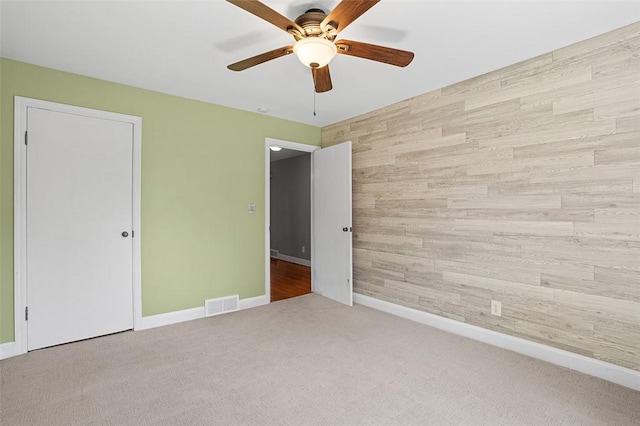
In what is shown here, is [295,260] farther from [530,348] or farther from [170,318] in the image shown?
[530,348]

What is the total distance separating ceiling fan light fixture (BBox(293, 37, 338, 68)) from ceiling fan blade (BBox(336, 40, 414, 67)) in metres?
0.07

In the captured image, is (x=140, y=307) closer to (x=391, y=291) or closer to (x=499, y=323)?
(x=391, y=291)

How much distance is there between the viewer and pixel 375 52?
1972 mm

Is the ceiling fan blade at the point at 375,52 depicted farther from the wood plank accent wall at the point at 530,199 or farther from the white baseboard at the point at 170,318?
the white baseboard at the point at 170,318

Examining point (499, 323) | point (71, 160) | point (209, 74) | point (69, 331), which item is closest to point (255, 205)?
point (209, 74)

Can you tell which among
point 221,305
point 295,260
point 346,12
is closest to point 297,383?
point 221,305

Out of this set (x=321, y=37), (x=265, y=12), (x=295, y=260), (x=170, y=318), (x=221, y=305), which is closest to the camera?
(x=265, y=12)

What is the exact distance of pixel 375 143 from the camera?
387cm

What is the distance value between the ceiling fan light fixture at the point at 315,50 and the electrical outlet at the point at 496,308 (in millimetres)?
2460

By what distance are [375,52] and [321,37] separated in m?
0.36

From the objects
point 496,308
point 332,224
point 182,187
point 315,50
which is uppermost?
point 315,50

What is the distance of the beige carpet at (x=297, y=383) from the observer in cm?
184

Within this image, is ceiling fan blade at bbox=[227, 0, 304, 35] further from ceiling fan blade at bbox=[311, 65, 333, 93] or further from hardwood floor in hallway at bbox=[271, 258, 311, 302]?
hardwood floor in hallway at bbox=[271, 258, 311, 302]

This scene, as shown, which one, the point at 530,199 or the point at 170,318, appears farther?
A: the point at 170,318
